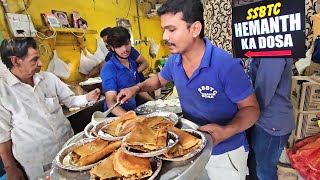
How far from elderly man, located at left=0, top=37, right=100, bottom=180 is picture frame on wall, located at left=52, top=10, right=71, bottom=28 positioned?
161cm

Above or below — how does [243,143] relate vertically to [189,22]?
below

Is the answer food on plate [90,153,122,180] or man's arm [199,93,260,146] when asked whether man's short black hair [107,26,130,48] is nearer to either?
man's arm [199,93,260,146]

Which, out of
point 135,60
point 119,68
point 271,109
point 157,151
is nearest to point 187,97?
point 157,151

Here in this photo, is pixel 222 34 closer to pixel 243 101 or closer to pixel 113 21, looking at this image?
pixel 113 21

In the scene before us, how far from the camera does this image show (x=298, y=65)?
2.19 m

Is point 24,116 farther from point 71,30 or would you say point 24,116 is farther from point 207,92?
point 71,30

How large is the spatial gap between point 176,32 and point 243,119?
544 mm

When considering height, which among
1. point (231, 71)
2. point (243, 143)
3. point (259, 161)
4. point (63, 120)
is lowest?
point (259, 161)

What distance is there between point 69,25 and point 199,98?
2.76 meters

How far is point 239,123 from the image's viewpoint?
1052 mm

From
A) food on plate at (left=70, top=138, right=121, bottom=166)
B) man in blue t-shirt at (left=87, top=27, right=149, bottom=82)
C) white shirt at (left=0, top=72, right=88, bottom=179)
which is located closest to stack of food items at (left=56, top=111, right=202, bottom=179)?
food on plate at (left=70, top=138, right=121, bottom=166)

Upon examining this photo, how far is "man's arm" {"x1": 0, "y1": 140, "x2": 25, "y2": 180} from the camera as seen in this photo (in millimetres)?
1585

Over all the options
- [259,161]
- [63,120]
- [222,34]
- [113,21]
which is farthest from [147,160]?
[113,21]

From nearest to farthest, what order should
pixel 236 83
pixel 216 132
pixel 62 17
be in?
pixel 216 132 → pixel 236 83 → pixel 62 17
